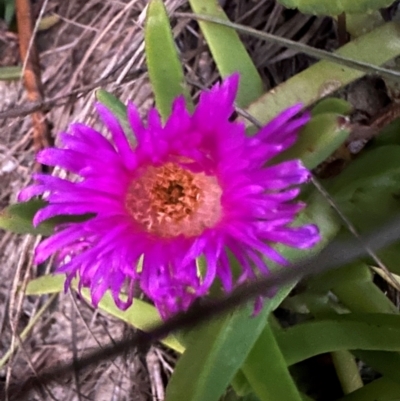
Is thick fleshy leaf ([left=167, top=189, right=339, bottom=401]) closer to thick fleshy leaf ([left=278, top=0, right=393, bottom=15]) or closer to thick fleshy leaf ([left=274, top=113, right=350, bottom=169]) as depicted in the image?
thick fleshy leaf ([left=274, top=113, right=350, bottom=169])

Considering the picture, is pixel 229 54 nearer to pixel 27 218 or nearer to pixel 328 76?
pixel 328 76

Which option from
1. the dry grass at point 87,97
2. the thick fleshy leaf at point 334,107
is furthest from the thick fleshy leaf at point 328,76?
the dry grass at point 87,97

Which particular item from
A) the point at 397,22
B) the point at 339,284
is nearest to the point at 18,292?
the point at 339,284

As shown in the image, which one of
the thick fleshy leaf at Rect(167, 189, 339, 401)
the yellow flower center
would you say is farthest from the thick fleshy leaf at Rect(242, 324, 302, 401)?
the yellow flower center

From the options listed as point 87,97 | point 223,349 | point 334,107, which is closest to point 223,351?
point 223,349

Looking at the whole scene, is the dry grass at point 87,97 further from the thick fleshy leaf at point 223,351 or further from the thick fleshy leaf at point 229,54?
the thick fleshy leaf at point 223,351
